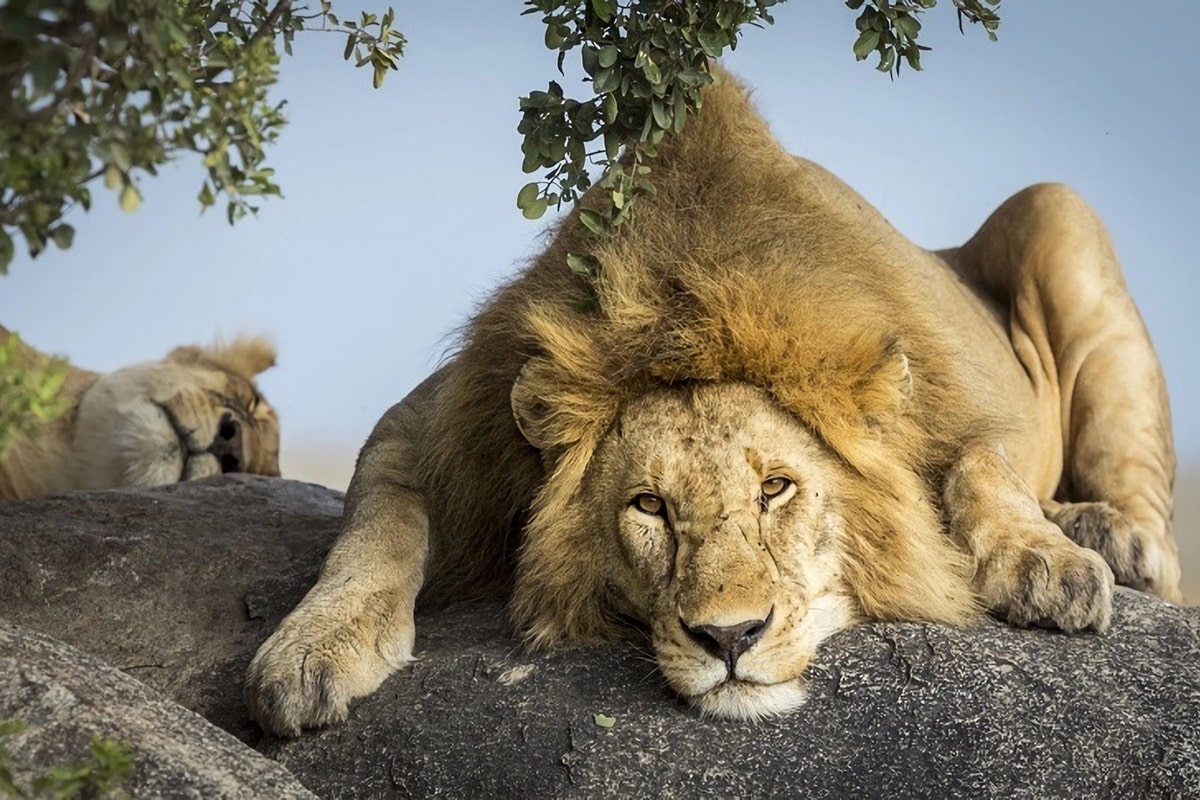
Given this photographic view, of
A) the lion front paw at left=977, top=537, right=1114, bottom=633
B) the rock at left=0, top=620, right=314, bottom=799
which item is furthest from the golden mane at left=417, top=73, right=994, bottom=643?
the rock at left=0, top=620, right=314, bottom=799

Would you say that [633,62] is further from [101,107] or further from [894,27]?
[101,107]

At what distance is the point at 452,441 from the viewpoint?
492cm

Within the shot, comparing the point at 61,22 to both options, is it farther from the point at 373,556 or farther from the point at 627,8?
the point at 373,556

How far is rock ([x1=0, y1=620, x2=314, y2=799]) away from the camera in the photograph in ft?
11.0

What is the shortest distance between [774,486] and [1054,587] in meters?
0.84

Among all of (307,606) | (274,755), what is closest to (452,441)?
(307,606)

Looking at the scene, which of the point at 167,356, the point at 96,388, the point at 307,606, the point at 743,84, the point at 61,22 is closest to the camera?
the point at 61,22

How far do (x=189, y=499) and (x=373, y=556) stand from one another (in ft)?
6.05

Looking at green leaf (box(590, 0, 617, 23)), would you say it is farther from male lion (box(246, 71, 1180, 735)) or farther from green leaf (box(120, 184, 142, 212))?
green leaf (box(120, 184, 142, 212))

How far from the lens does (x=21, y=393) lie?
2633 mm

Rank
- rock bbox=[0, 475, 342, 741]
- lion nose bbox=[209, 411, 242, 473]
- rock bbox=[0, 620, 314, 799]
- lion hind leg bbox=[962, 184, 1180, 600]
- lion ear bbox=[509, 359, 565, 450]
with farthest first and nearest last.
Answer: lion nose bbox=[209, 411, 242, 473] < lion hind leg bbox=[962, 184, 1180, 600] < rock bbox=[0, 475, 342, 741] < lion ear bbox=[509, 359, 565, 450] < rock bbox=[0, 620, 314, 799]

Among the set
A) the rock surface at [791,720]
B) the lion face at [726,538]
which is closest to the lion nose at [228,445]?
the rock surface at [791,720]

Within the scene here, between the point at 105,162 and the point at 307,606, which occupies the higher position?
the point at 105,162

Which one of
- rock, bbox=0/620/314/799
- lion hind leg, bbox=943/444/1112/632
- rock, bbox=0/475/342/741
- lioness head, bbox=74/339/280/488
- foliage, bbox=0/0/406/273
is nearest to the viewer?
foliage, bbox=0/0/406/273
